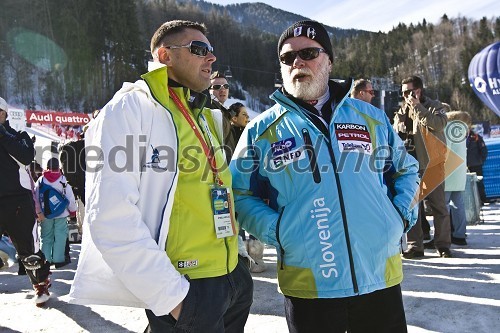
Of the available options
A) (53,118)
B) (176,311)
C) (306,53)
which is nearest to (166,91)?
(306,53)

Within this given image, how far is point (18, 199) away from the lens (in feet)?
12.4

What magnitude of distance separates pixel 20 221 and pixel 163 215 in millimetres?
2804

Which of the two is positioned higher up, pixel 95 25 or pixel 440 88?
pixel 95 25

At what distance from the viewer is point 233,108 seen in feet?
14.3

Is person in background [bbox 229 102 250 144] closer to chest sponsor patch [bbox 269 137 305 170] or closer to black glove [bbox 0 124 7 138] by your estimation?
black glove [bbox 0 124 7 138]

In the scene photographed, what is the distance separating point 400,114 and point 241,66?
239 feet

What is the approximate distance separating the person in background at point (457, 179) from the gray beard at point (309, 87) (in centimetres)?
376

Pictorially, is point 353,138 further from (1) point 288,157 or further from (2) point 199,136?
(2) point 199,136

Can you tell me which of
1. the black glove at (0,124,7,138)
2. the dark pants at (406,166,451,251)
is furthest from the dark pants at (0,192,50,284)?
the dark pants at (406,166,451,251)

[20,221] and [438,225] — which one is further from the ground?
[20,221]

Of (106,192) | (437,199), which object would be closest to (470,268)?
(437,199)

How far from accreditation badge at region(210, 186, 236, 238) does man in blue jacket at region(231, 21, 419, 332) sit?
0.61 feet

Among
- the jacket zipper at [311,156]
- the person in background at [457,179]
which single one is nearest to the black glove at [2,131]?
the jacket zipper at [311,156]

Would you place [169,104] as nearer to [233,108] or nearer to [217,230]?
[217,230]
